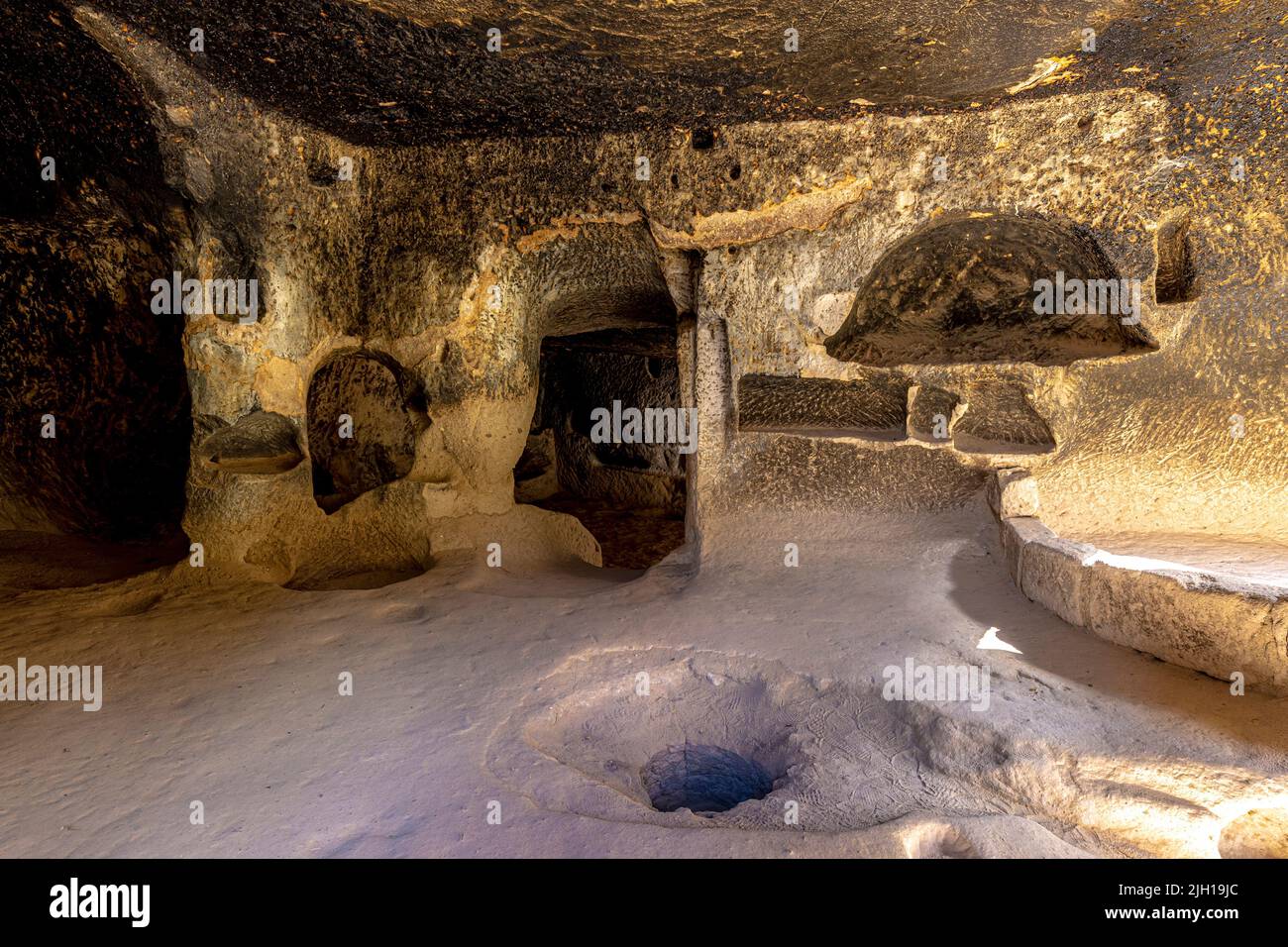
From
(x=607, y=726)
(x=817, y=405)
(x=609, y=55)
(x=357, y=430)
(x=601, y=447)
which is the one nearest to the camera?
(x=607, y=726)

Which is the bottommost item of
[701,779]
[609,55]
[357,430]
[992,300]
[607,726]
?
[701,779]

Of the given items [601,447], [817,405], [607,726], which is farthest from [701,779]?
[601,447]

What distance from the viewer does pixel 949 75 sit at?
12.4 ft

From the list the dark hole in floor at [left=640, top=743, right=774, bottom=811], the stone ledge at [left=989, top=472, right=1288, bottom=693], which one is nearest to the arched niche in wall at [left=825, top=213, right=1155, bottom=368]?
the stone ledge at [left=989, top=472, right=1288, bottom=693]

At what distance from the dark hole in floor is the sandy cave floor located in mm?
58

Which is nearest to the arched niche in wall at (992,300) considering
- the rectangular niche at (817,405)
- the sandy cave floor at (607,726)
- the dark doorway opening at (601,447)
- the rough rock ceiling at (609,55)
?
the rectangular niche at (817,405)

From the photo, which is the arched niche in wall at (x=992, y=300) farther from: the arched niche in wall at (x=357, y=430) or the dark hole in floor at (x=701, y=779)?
the arched niche in wall at (x=357, y=430)

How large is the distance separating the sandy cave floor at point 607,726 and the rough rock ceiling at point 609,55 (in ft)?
7.86

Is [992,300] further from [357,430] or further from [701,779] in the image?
[357,430]

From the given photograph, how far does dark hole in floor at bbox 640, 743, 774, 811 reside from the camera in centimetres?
304

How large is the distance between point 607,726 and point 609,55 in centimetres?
293

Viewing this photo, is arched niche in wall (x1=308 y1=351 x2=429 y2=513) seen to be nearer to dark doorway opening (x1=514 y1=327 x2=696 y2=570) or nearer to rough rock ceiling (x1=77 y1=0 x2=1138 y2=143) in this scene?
dark doorway opening (x1=514 y1=327 x2=696 y2=570)

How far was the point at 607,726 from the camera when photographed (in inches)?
123

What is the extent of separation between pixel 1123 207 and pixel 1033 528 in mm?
1828
